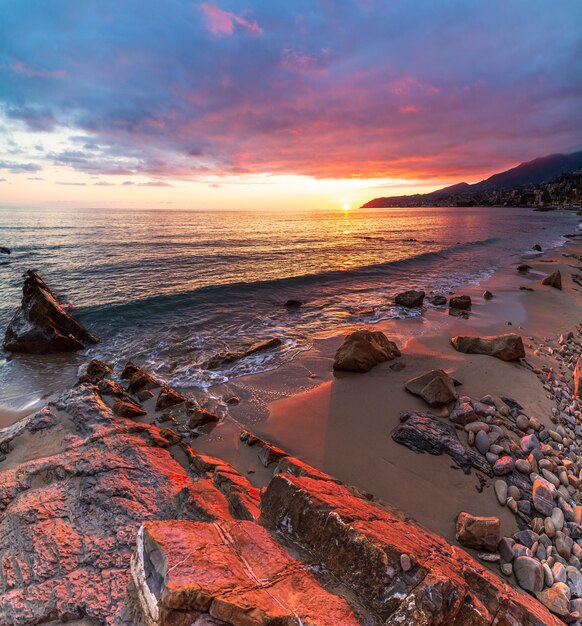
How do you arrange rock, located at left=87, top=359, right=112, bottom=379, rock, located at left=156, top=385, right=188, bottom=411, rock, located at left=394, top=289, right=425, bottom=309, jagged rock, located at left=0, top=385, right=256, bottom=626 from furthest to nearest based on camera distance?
rock, located at left=394, top=289, right=425, bottom=309 < rock, located at left=87, top=359, right=112, bottom=379 < rock, located at left=156, top=385, right=188, bottom=411 < jagged rock, located at left=0, top=385, right=256, bottom=626

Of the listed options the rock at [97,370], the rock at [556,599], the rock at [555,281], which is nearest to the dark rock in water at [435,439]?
the rock at [556,599]

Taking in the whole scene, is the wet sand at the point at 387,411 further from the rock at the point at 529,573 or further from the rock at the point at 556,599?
the rock at the point at 556,599

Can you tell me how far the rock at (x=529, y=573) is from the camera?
435cm

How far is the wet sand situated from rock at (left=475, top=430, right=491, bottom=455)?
822 millimetres

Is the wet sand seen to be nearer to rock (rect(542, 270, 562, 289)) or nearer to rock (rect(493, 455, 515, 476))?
rock (rect(493, 455, 515, 476))

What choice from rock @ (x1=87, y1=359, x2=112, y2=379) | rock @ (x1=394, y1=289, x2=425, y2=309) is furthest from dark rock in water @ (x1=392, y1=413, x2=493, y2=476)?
rock @ (x1=394, y1=289, x2=425, y2=309)

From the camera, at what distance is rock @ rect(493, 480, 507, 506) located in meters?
5.65

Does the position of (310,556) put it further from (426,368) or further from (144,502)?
(426,368)

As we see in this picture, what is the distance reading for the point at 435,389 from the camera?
8.40 meters

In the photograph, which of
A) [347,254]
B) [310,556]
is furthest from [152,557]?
Result: [347,254]

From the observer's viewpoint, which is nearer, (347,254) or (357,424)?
(357,424)

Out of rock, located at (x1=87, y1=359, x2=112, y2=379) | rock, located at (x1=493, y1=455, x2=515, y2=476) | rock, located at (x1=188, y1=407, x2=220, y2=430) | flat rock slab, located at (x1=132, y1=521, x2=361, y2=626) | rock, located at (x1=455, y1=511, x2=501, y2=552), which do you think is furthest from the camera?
rock, located at (x1=87, y1=359, x2=112, y2=379)

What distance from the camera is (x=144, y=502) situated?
5.02m

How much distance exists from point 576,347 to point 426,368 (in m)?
7.15
